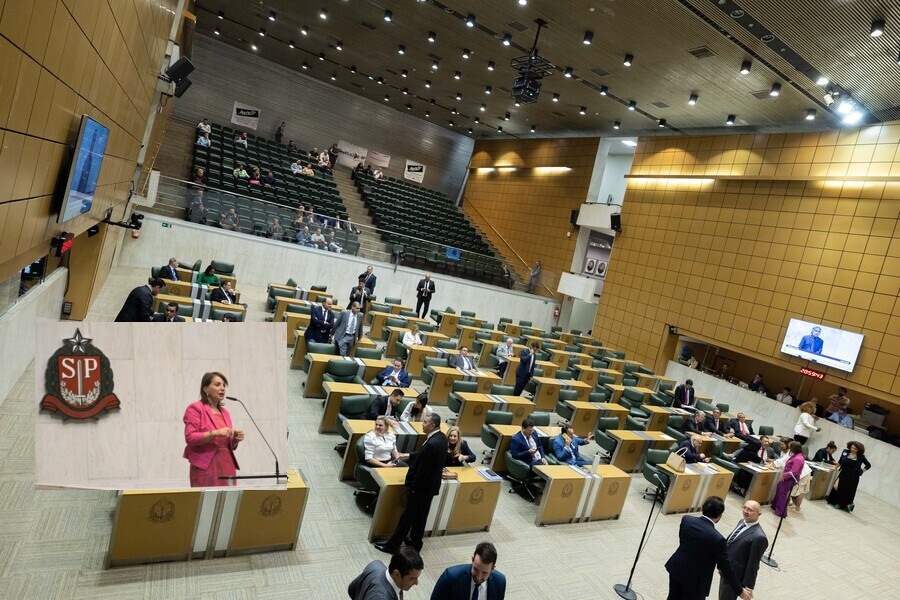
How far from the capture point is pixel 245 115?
23797mm

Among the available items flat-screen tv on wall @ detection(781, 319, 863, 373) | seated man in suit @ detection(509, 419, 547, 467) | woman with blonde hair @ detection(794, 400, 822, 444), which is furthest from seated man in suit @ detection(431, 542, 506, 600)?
flat-screen tv on wall @ detection(781, 319, 863, 373)

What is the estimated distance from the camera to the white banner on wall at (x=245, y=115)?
23.6 meters

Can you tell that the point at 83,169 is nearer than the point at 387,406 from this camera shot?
Yes

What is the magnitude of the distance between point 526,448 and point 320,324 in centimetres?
443

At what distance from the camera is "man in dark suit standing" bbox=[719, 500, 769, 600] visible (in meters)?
4.68

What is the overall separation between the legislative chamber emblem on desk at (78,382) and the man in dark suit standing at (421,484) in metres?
3.39

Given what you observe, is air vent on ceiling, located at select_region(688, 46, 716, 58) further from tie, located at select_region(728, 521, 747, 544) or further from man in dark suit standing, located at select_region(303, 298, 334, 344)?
tie, located at select_region(728, 521, 747, 544)

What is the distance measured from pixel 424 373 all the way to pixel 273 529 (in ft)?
16.8

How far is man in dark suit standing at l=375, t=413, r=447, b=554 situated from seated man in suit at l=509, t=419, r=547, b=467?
2035 millimetres

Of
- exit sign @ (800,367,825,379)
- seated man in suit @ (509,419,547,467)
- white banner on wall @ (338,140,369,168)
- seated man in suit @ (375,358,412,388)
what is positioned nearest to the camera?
seated man in suit @ (509,419,547,467)

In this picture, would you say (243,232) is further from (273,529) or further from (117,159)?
(273,529)

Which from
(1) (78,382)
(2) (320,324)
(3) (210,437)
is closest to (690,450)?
(2) (320,324)

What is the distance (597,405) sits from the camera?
1017 centimetres

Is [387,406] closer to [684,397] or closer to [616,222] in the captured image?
[684,397]
